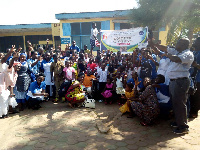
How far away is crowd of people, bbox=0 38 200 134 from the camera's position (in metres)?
3.25

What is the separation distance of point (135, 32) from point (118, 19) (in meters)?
4.77

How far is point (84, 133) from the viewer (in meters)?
3.55

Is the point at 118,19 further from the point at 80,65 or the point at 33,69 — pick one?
the point at 33,69

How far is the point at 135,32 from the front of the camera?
743 cm

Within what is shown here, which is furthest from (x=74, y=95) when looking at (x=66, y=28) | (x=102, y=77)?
(x=66, y=28)

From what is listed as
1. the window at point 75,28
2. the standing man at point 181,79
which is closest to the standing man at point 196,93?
the standing man at point 181,79

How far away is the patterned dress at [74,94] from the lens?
16.6 feet

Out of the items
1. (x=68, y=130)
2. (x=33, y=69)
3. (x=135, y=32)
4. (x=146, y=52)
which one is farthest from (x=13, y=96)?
(x=135, y=32)

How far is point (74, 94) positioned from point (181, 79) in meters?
3.01

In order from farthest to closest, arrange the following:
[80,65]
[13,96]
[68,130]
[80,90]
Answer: [80,65] < [80,90] < [13,96] < [68,130]

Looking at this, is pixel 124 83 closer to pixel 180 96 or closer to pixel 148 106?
pixel 148 106

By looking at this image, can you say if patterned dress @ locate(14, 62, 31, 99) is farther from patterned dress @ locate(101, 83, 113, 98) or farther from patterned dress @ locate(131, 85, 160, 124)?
patterned dress @ locate(131, 85, 160, 124)

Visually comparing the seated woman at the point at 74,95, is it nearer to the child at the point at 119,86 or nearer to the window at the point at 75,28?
the child at the point at 119,86

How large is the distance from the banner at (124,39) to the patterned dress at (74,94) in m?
3.20
